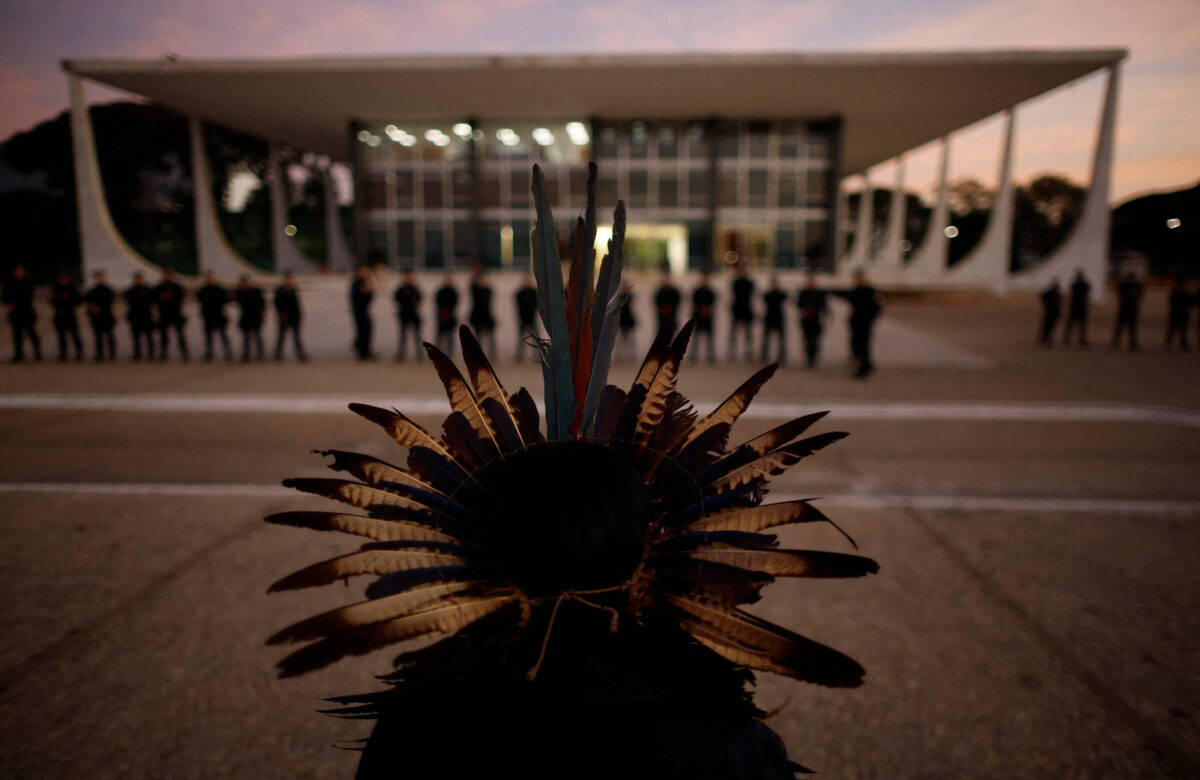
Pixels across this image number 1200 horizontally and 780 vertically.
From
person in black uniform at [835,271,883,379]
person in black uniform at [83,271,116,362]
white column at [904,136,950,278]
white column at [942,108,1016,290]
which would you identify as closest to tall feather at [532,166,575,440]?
person in black uniform at [835,271,883,379]

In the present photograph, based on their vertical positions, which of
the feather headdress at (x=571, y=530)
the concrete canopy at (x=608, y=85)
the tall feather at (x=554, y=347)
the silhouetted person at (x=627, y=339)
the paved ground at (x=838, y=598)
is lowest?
the paved ground at (x=838, y=598)

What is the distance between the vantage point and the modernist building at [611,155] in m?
29.8

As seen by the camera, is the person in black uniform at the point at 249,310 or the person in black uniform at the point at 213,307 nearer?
the person in black uniform at the point at 249,310

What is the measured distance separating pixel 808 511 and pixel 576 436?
0.34 m

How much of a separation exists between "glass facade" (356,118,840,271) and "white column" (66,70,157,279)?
10.7 metres

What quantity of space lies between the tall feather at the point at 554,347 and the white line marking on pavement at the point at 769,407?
7.87m

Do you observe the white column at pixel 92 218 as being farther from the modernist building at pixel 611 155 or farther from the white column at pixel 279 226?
the white column at pixel 279 226

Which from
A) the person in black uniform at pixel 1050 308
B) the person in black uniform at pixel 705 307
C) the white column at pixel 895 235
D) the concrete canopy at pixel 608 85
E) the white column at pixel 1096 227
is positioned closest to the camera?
the person in black uniform at pixel 705 307

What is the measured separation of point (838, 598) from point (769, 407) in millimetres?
5738

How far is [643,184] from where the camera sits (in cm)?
3388

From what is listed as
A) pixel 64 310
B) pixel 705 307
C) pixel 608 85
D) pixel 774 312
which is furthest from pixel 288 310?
pixel 608 85

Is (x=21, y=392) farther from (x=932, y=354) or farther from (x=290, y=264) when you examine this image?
(x=290, y=264)

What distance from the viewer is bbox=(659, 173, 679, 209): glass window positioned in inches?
1326

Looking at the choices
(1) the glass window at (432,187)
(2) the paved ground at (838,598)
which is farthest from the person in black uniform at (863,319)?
(1) the glass window at (432,187)
